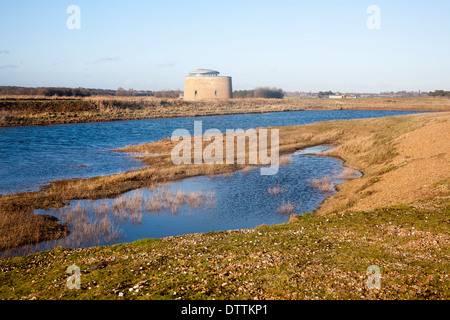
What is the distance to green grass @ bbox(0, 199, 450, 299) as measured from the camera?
804 centimetres

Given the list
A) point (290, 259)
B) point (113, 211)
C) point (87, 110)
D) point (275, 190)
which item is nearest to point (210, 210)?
point (113, 211)

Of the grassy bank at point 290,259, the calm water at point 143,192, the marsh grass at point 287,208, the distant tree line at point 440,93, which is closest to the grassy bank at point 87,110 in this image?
the calm water at point 143,192

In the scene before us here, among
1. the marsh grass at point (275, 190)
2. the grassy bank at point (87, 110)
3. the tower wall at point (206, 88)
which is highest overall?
the tower wall at point (206, 88)

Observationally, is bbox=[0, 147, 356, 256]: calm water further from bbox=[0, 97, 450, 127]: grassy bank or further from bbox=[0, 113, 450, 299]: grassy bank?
bbox=[0, 97, 450, 127]: grassy bank

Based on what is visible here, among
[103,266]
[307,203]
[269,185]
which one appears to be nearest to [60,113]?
[269,185]

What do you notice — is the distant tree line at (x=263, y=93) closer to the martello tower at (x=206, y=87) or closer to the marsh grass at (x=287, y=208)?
the martello tower at (x=206, y=87)

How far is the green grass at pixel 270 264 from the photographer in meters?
8.04

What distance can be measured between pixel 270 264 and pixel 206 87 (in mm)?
109157

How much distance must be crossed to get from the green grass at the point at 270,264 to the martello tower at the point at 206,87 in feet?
343

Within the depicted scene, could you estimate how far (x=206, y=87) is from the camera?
115375mm

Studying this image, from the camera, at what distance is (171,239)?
1293 cm

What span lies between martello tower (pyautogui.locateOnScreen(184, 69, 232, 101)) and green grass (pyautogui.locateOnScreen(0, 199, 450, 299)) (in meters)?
105

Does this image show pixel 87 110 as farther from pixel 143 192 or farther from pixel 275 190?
pixel 275 190
